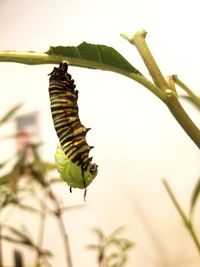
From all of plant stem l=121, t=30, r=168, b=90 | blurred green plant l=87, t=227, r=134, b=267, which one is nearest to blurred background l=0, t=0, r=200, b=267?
blurred green plant l=87, t=227, r=134, b=267

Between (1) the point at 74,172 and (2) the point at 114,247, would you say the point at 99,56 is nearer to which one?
(1) the point at 74,172

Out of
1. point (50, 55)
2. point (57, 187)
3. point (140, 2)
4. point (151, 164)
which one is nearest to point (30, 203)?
point (57, 187)

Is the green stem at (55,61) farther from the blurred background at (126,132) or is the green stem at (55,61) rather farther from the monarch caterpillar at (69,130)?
the blurred background at (126,132)

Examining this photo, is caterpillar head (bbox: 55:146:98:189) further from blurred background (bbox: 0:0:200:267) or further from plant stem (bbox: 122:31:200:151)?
blurred background (bbox: 0:0:200:267)

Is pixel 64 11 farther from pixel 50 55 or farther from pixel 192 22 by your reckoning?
pixel 50 55

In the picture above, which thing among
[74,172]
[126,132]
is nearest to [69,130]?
[74,172]

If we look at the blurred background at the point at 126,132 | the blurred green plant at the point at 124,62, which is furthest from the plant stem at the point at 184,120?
the blurred background at the point at 126,132
